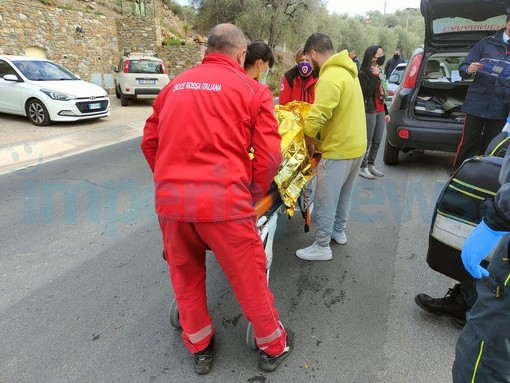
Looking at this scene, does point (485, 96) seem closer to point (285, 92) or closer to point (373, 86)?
point (373, 86)

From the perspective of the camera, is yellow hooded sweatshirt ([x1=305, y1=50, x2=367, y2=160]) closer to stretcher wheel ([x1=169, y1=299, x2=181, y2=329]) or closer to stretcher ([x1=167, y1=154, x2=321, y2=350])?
stretcher ([x1=167, y1=154, x2=321, y2=350])

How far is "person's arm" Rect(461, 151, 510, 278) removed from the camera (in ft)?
4.64

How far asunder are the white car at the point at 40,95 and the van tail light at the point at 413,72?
770cm

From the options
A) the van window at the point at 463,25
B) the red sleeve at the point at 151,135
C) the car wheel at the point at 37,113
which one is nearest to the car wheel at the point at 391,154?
→ the van window at the point at 463,25

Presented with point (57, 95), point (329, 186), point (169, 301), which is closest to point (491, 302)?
point (329, 186)

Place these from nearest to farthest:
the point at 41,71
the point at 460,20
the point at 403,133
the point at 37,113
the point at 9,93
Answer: the point at 460,20, the point at 403,133, the point at 37,113, the point at 9,93, the point at 41,71

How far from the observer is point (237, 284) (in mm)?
1952

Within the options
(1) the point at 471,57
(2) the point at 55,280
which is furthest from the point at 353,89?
(2) the point at 55,280

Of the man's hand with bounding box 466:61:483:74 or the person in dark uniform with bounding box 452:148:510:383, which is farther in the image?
the man's hand with bounding box 466:61:483:74

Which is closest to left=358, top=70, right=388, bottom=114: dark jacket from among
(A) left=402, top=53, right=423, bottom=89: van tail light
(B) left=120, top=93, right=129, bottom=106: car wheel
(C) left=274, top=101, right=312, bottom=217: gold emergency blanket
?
(A) left=402, top=53, right=423, bottom=89: van tail light

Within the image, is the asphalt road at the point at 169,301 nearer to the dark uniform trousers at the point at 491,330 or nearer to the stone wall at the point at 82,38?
the dark uniform trousers at the point at 491,330

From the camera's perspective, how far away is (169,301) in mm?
2816

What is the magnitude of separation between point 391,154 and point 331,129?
11.7 feet

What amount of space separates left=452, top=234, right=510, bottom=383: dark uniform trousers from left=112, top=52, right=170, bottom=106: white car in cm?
1383
